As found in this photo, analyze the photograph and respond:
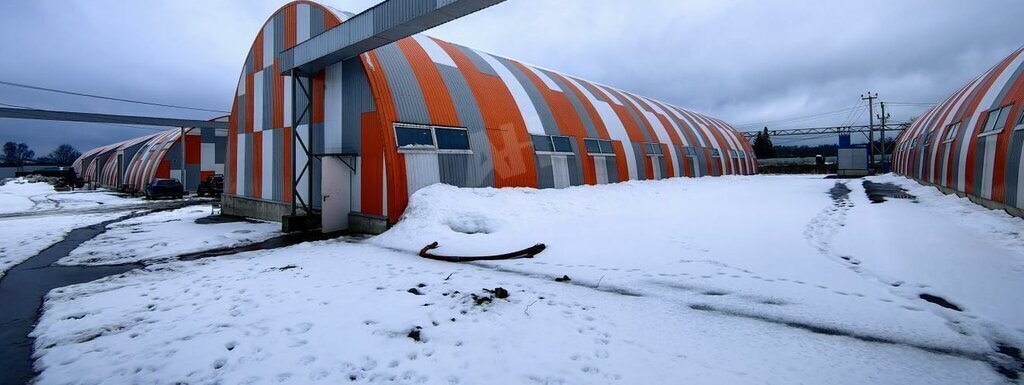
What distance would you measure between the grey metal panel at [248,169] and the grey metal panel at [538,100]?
38.7 ft

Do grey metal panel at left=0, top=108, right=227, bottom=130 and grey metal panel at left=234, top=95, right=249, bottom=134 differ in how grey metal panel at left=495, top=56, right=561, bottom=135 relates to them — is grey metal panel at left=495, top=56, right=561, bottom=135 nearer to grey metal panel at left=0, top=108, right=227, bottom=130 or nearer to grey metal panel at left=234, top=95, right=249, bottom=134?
grey metal panel at left=234, top=95, right=249, bottom=134

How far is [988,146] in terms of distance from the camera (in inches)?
470

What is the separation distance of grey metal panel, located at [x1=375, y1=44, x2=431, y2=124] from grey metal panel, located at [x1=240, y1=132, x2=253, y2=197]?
8.49 m

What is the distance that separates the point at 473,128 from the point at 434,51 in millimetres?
4273

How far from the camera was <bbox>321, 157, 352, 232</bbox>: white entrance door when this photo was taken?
42.2 feet

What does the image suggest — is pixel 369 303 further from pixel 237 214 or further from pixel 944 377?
pixel 237 214

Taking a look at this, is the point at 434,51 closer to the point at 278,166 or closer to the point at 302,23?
the point at 302,23

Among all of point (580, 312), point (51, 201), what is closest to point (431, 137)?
point (580, 312)

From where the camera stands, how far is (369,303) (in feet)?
19.7

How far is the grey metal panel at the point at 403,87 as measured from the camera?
1295 cm

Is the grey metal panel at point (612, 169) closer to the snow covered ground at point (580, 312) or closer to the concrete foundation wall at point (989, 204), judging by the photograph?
the snow covered ground at point (580, 312)

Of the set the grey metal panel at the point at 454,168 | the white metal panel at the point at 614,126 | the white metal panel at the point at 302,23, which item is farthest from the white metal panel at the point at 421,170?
the white metal panel at the point at 614,126

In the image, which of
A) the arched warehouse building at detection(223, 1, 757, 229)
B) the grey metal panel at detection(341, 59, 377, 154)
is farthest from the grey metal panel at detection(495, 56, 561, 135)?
the grey metal panel at detection(341, 59, 377, 154)

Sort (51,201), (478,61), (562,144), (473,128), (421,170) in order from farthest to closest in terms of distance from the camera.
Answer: (51,201)
(478,61)
(562,144)
(473,128)
(421,170)
